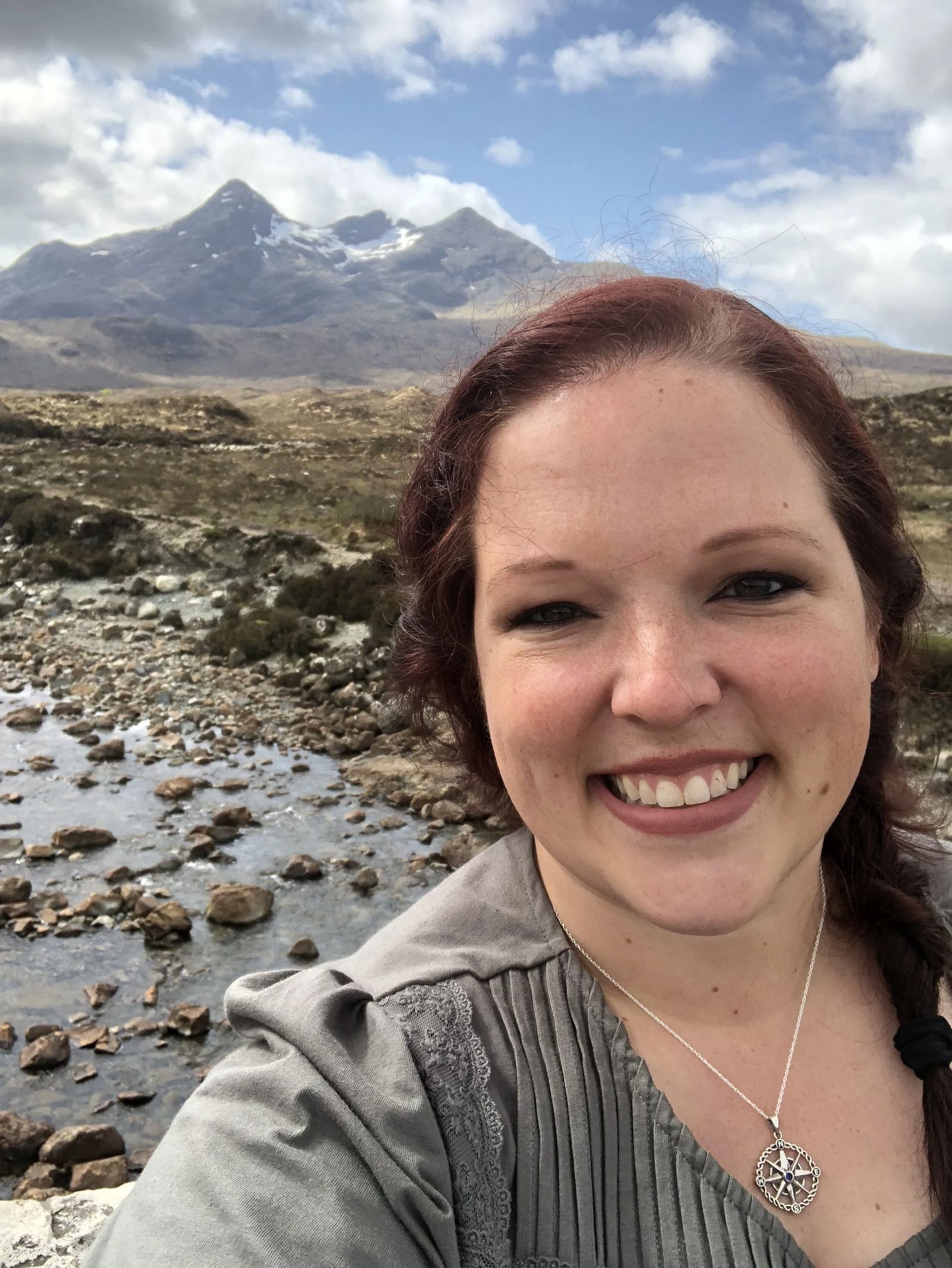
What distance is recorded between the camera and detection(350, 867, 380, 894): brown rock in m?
6.62

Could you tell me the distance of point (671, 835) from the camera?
155cm

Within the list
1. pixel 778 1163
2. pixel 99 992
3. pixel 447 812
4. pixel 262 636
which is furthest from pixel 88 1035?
→ pixel 262 636

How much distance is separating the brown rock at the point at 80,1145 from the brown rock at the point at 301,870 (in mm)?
2735

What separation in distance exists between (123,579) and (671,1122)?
54.8ft

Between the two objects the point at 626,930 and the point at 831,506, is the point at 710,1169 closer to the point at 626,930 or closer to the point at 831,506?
the point at 626,930

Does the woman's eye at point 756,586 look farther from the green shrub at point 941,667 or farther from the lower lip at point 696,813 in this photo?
the green shrub at point 941,667

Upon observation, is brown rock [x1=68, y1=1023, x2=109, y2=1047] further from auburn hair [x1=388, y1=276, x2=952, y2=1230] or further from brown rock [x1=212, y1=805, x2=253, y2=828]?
auburn hair [x1=388, y1=276, x2=952, y2=1230]

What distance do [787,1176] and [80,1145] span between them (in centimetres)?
344

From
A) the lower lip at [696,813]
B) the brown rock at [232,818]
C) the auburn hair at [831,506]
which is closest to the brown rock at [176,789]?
the brown rock at [232,818]

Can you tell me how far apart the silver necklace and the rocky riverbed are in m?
3.18

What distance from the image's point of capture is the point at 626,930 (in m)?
1.75

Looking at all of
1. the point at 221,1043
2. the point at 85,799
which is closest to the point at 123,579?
the point at 85,799

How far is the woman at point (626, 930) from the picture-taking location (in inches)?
51.0

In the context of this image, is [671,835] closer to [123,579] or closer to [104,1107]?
[104,1107]
